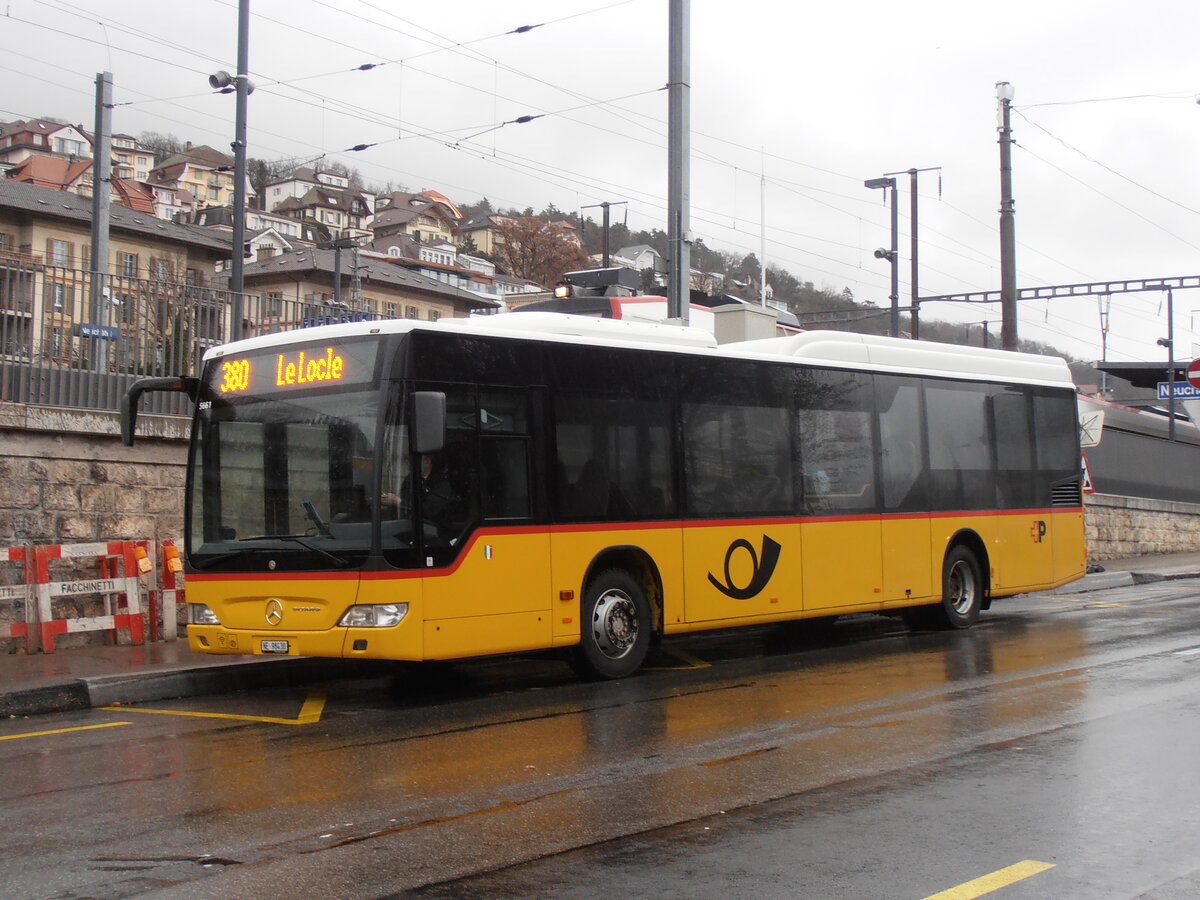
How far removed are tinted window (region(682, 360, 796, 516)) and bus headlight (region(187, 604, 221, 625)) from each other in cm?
428

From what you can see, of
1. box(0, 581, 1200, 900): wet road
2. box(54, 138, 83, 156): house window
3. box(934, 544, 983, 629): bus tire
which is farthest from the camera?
box(54, 138, 83, 156): house window

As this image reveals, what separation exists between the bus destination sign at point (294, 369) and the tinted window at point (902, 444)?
664 centimetres

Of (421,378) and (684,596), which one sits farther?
(684,596)

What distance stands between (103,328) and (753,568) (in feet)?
24.4

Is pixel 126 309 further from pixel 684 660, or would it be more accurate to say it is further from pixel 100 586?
pixel 684 660

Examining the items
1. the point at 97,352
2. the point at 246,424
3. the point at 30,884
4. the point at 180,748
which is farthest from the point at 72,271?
the point at 30,884

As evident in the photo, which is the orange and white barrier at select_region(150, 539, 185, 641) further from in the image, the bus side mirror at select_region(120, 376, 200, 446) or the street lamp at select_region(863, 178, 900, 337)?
the street lamp at select_region(863, 178, 900, 337)

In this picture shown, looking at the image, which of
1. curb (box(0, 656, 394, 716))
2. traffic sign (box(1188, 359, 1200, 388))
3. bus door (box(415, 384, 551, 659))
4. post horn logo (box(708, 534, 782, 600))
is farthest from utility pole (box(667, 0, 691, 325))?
traffic sign (box(1188, 359, 1200, 388))

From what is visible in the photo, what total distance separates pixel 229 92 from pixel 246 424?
12.6 meters

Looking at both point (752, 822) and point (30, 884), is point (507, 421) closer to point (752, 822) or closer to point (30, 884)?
point (752, 822)

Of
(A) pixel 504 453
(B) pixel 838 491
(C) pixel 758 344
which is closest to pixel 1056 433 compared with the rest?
(B) pixel 838 491

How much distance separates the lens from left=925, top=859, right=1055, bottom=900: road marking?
4.79 meters

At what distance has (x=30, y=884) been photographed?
5.12 metres

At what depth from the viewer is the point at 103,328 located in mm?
14070
